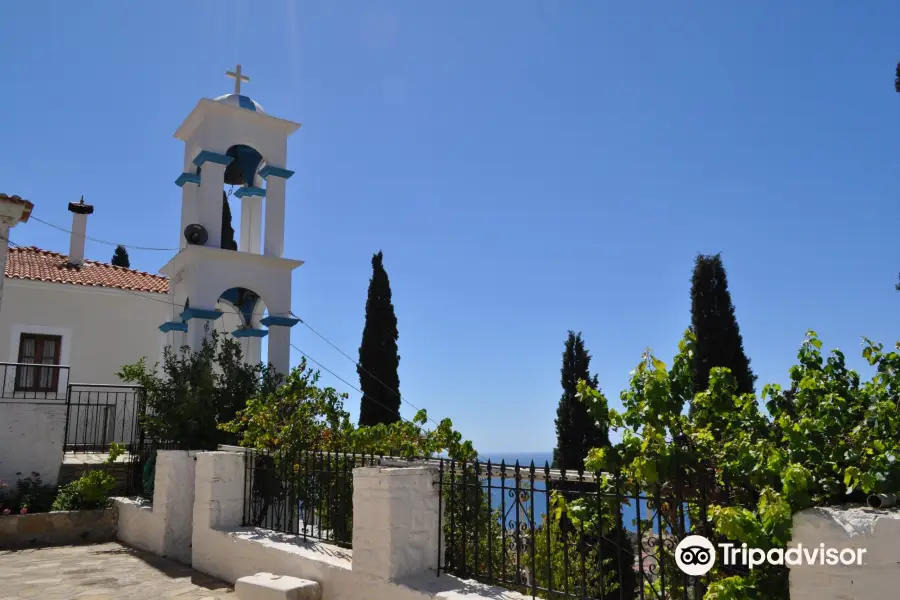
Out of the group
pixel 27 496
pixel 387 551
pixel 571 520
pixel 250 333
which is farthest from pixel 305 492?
pixel 250 333

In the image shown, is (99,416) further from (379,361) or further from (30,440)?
(379,361)

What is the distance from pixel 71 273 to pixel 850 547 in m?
18.4

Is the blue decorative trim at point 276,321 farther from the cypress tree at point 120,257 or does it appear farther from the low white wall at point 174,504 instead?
the cypress tree at point 120,257

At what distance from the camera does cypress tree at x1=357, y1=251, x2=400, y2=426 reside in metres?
20.0

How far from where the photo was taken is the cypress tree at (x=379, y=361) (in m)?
20.0

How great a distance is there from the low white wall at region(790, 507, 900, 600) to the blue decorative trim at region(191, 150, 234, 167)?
12.0 meters

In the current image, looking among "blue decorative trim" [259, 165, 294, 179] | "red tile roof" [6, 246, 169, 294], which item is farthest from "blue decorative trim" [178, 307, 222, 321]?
"red tile roof" [6, 246, 169, 294]

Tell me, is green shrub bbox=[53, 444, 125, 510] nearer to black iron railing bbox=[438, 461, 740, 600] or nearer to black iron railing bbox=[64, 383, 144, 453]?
black iron railing bbox=[64, 383, 144, 453]

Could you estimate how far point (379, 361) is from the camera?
2056 centimetres

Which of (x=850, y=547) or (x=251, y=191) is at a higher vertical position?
(x=251, y=191)

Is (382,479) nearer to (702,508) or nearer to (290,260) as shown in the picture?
(702,508)

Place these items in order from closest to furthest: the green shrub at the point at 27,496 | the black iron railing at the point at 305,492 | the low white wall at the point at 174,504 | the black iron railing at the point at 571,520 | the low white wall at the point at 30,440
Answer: the black iron railing at the point at 571,520 < the black iron railing at the point at 305,492 < the low white wall at the point at 174,504 < the green shrub at the point at 27,496 < the low white wall at the point at 30,440

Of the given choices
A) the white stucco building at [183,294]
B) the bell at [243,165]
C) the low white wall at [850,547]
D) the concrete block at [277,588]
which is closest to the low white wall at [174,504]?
the concrete block at [277,588]

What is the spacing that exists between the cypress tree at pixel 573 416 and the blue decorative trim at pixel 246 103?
37.4 ft
